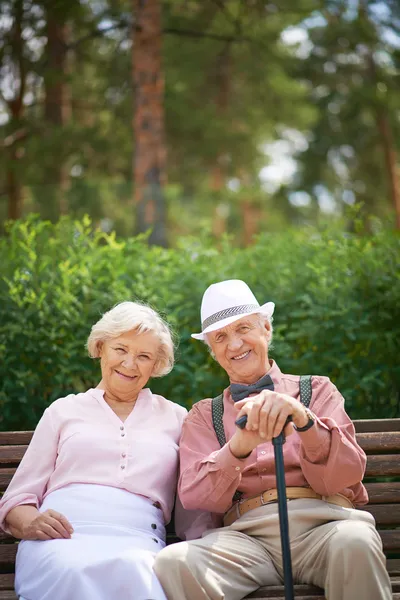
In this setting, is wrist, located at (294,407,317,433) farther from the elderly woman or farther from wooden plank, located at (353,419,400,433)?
wooden plank, located at (353,419,400,433)

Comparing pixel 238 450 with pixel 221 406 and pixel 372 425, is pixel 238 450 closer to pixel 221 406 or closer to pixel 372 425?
pixel 221 406

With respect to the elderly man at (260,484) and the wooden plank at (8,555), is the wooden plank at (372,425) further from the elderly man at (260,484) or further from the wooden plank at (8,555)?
the wooden plank at (8,555)

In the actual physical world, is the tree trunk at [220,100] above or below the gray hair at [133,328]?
below

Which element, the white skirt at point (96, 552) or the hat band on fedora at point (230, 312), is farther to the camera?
the hat band on fedora at point (230, 312)

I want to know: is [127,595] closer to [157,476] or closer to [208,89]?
[157,476]

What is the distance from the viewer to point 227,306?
3.46 metres

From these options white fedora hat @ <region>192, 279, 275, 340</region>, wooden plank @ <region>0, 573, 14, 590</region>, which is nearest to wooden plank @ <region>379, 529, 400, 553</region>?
Answer: white fedora hat @ <region>192, 279, 275, 340</region>

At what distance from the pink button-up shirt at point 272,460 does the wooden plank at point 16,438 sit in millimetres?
879

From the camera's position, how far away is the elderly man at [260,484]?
2770 mm

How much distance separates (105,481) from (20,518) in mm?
391

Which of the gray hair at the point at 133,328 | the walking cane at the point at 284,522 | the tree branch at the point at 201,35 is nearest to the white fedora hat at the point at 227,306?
the gray hair at the point at 133,328

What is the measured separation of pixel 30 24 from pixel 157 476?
323 inches

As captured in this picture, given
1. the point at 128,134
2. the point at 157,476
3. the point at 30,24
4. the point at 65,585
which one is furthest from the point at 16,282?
the point at 128,134

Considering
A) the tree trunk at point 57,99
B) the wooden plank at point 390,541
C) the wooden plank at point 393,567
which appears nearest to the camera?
the wooden plank at point 393,567
